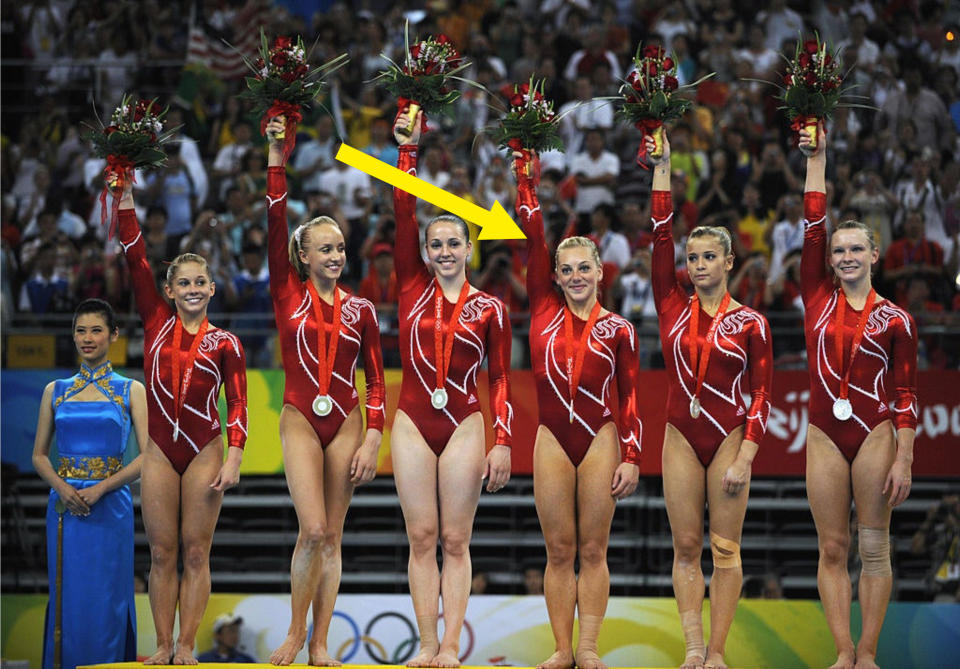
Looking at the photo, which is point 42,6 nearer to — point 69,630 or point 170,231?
point 170,231

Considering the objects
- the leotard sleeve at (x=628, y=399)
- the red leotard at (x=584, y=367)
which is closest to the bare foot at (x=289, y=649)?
the red leotard at (x=584, y=367)

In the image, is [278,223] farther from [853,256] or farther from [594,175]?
[594,175]

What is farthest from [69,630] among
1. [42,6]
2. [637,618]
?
[42,6]

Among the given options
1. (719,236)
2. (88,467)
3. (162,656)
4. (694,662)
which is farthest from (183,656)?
(719,236)

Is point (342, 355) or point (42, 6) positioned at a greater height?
point (42, 6)

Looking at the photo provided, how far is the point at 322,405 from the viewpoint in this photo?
6.36m

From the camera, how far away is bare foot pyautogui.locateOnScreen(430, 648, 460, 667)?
6.18 m

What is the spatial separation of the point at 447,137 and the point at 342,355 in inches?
226

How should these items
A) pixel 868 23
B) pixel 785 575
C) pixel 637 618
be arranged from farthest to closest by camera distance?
pixel 868 23 → pixel 785 575 → pixel 637 618

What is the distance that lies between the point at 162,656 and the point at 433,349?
1.88m

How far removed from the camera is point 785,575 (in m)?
10.1

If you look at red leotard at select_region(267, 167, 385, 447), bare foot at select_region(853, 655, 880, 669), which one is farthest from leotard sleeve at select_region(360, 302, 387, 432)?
bare foot at select_region(853, 655, 880, 669)

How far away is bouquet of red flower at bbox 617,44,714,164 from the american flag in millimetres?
6372

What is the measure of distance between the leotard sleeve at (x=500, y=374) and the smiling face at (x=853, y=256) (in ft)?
5.15
